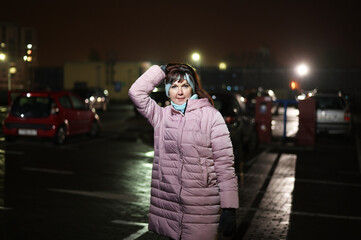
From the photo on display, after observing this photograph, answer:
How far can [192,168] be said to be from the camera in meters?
4.15

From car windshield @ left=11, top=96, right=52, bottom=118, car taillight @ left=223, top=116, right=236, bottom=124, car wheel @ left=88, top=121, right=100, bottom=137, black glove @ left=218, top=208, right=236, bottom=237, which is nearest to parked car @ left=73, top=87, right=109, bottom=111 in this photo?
car wheel @ left=88, top=121, right=100, bottom=137

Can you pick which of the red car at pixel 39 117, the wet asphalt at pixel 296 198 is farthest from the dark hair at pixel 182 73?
the red car at pixel 39 117

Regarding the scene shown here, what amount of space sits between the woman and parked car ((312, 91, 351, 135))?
18.5 m

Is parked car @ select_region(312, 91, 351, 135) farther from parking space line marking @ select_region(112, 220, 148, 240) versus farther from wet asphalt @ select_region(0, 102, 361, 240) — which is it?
parking space line marking @ select_region(112, 220, 148, 240)

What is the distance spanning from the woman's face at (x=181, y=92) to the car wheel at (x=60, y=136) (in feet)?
44.6

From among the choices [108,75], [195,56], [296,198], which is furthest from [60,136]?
[108,75]

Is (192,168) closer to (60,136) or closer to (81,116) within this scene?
(60,136)

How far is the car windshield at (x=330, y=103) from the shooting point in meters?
22.0

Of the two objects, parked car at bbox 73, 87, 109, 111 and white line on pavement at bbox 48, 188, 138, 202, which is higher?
parked car at bbox 73, 87, 109, 111

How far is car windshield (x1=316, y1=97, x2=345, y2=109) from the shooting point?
868 inches

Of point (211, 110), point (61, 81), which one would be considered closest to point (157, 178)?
point (211, 110)

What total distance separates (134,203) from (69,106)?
9682 millimetres

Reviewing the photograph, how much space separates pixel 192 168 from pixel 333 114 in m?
18.7

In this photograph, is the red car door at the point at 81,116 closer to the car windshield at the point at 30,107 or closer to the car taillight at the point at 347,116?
the car windshield at the point at 30,107
